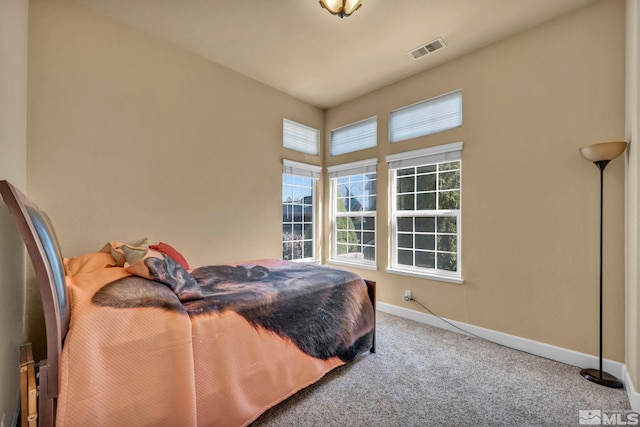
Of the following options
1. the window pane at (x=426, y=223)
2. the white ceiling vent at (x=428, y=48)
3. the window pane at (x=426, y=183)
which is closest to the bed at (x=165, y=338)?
the window pane at (x=426, y=223)

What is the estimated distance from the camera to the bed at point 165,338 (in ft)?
3.46

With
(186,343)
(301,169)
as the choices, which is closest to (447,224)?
(301,169)

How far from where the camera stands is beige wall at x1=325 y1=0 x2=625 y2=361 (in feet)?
6.98

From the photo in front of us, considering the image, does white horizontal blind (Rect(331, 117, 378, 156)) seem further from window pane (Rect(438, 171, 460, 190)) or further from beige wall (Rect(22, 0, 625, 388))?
window pane (Rect(438, 171, 460, 190))

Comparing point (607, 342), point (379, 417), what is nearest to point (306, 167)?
point (379, 417)

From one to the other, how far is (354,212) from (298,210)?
85 cm

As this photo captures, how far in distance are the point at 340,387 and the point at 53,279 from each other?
5.93ft

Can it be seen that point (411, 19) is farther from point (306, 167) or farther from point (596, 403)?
point (596, 403)

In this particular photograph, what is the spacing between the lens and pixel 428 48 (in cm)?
277

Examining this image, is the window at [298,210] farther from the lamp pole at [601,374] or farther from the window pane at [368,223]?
the lamp pole at [601,374]

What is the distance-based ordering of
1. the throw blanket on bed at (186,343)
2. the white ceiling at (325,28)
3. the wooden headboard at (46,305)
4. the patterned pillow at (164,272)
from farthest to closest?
the white ceiling at (325,28) → the patterned pillow at (164,272) → the throw blanket on bed at (186,343) → the wooden headboard at (46,305)

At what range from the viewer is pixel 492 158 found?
2.71m

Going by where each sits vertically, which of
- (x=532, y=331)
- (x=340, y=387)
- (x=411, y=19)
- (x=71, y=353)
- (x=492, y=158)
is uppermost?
(x=411, y=19)

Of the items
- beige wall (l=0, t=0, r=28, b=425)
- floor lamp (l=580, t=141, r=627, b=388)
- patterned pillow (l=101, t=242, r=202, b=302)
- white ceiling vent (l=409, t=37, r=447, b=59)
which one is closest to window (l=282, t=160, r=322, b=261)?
white ceiling vent (l=409, t=37, r=447, b=59)
